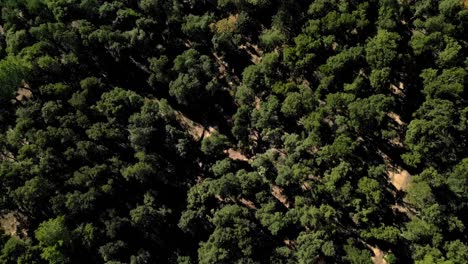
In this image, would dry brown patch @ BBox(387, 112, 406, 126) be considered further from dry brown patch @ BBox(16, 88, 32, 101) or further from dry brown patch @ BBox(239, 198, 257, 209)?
dry brown patch @ BBox(16, 88, 32, 101)

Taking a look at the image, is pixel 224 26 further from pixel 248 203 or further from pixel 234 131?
pixel 248 203

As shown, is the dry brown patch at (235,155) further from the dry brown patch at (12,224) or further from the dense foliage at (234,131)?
the dry brown patch at (12,224)

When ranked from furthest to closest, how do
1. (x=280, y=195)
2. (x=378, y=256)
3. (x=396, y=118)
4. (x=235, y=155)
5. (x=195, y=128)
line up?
(x=195, y=128) → (x=396, y=118) → (x=235, y=155) → (x=280, y=195) → (x=378, y=256)

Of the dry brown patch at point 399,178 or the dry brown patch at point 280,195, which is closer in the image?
the dry brown patch at point 280,195

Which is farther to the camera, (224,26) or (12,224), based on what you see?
(224,26)

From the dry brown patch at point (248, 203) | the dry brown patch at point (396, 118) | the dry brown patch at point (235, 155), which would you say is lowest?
the dry brown patch at point (248, 203)

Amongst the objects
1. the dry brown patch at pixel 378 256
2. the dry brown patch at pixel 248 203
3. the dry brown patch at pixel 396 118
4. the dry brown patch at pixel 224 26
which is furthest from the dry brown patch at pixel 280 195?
the dry brown patch at pixel 224 26

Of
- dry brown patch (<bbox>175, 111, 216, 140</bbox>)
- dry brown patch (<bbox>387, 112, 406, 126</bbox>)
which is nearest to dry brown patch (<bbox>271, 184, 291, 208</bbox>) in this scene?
dry brown patch (<bbox>175, 111, 216, 140</bbox>)

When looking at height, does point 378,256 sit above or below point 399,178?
below

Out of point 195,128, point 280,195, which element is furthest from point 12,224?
point 280,195
